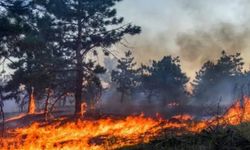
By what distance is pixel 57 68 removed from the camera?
107 feet

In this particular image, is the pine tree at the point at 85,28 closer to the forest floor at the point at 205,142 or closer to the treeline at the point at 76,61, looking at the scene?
the treeline at the point at 76,61

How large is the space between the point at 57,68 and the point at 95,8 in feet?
20.2

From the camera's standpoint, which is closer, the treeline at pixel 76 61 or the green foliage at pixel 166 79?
the treeline at pixel 76 61

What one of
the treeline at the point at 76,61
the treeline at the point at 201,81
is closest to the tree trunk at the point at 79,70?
the treeline at the point at 76,61

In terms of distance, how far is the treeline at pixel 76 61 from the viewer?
54.0 feet

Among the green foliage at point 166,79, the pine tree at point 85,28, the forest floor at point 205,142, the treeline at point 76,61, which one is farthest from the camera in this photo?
the green foliage at point 166,79

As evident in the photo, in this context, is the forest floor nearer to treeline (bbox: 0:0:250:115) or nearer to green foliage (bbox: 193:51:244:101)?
treeline (bbox: 0:0:250:115)

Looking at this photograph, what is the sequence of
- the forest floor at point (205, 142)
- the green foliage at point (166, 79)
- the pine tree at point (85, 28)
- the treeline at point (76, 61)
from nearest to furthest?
the forest floor at point (205, 142), the treeline at point (76, 61), the pine tree at point (85, 28), the green foliage at point (166, 79)

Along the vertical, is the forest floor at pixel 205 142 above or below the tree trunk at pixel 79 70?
below

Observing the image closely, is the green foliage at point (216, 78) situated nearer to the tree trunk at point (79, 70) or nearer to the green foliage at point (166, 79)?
the green foliage at point (166, 79)

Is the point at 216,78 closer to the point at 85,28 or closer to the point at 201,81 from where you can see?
the point at 201,81

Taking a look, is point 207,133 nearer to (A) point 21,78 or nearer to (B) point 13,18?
(B) point 13,18

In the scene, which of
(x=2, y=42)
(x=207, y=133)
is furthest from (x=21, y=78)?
(x=207, y=133)

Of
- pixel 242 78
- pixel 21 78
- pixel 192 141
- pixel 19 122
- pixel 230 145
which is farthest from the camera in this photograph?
pixel 242 78
